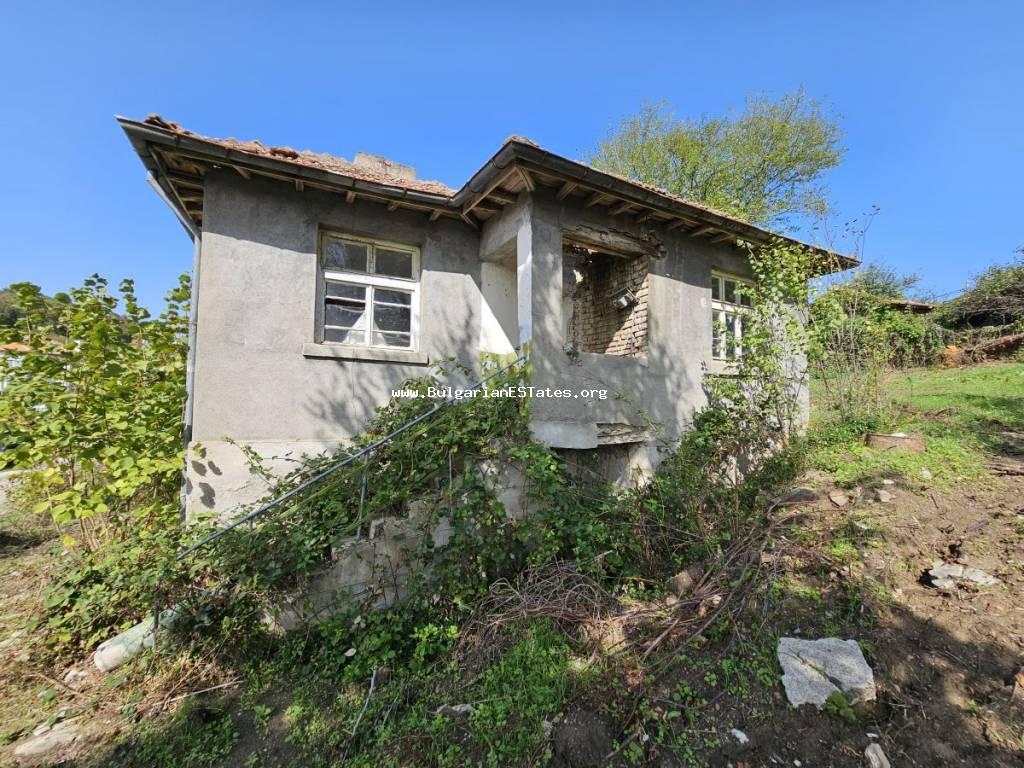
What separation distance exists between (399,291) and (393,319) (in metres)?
0.39

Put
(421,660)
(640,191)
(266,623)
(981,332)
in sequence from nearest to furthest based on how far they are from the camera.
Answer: (421,660) < (266,623) < (640,191) < (981,332)

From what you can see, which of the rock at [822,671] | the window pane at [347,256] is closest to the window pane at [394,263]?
the window pane at [347,256]

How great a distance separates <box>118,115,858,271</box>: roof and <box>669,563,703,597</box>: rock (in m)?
4.11

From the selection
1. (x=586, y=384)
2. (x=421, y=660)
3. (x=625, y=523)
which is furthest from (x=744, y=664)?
(x=586, y=384)

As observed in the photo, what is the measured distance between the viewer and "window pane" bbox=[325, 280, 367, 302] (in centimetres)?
524

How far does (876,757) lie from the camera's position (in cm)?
212

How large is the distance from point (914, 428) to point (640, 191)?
5317 mm

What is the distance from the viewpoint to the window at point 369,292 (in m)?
5.25

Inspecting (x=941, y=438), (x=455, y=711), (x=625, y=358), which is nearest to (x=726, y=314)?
(x=625, y=358)

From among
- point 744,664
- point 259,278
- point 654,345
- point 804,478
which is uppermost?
point 259,278

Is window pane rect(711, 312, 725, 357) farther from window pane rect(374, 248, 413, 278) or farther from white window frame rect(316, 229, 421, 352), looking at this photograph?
window pane rect(374, 248, 413, 278)

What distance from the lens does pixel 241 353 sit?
459 cm

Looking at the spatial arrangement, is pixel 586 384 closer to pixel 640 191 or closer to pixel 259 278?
pixel 640 191

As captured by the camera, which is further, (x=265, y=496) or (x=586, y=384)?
(x=586, y=384)
